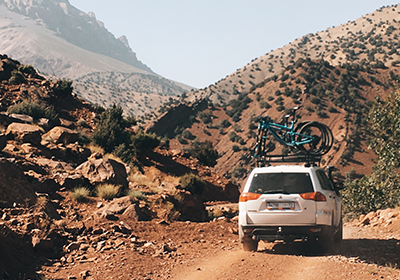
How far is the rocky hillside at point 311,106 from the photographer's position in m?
75.8

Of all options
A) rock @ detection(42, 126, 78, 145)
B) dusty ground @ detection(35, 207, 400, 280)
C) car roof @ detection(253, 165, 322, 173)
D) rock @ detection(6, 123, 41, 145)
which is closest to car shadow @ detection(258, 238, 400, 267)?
dusty ground @ detection(35, 207, 400, 280)

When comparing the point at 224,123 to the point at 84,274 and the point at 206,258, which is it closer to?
the point at 206,258

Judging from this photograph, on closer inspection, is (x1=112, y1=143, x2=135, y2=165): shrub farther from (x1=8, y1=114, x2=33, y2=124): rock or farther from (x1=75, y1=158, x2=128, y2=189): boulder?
(x1=75, y1=158, x2=128, y2=189): boulder

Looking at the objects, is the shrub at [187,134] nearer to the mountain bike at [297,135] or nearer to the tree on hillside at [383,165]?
the tree on hillside at [383,165]

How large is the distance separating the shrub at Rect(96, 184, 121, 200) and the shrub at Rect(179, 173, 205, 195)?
9356mm

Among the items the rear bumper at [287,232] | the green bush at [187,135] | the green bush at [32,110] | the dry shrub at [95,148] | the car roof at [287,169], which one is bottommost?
the green bush at [187,135]

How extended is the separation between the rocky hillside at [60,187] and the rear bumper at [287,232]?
3288 mm

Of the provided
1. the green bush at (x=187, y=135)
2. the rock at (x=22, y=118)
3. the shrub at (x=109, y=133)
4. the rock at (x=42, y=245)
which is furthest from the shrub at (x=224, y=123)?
the rock at (x=42, y=245)

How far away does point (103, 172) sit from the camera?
1573 cm

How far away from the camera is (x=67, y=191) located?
47.8 ft

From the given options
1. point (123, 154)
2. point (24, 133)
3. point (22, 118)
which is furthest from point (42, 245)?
point (123, 154)

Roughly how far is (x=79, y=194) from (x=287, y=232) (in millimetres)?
7210

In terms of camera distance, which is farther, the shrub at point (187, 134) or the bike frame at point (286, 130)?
the shrub at point (187, 134)

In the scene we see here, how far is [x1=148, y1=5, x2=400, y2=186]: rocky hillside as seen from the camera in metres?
75.8
